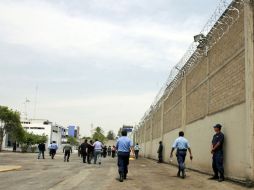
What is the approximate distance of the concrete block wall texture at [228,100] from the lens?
1198 cm

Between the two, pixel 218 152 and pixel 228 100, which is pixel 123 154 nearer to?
pixel 218 152

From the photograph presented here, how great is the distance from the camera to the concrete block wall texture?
39.3 ft

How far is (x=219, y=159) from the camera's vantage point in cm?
1360

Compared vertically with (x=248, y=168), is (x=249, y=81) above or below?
above

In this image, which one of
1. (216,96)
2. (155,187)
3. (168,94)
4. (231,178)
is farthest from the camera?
(168,94)

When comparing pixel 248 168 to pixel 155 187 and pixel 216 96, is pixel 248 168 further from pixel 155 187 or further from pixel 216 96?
pixel 216 96

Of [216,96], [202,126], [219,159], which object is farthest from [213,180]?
[202,126]

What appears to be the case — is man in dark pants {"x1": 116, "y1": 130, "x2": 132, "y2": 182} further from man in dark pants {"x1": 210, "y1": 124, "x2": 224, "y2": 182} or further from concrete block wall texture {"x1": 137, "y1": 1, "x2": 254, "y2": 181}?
concrete block wall texture {"x1": 137, "y1": 1, "x2": 254, "y2": 181}

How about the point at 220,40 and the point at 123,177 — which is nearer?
the point at 123,177

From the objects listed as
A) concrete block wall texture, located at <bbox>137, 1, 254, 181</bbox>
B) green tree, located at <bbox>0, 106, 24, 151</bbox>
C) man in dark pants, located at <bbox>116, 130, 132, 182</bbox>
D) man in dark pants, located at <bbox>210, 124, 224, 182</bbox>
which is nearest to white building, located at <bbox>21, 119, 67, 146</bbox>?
green tree, located at <bbox>0, 106, 24, 151</bbox>

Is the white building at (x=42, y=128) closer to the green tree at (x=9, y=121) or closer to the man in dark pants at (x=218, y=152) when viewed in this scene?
the green tree at (x=9, y=121)

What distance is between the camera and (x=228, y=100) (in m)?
14.1

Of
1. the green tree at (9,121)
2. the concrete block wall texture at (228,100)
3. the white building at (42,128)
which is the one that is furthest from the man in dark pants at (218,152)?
the white building at (42,128)

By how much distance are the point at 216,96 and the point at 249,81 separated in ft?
13.1
